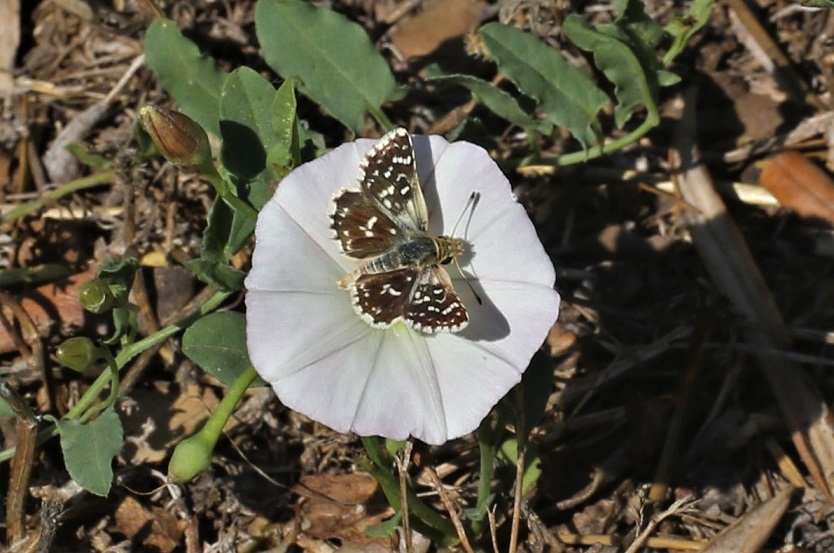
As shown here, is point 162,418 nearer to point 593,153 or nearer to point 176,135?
point 176,135

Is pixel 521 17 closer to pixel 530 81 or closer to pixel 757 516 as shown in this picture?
pixel 530 81

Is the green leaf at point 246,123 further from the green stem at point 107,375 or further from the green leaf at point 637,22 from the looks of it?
the green leaf at point 637,22

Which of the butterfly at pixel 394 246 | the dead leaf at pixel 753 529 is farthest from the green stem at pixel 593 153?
the dead leaf at pixel 753 529

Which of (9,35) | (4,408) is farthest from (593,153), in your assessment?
(9,35)

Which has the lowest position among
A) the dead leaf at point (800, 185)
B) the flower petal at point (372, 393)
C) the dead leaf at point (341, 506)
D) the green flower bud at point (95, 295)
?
the dead leaf at point (341, 506)

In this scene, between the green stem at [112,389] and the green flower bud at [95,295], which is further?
the green stem at [112,389]

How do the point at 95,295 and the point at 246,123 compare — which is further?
the point at 246,123
